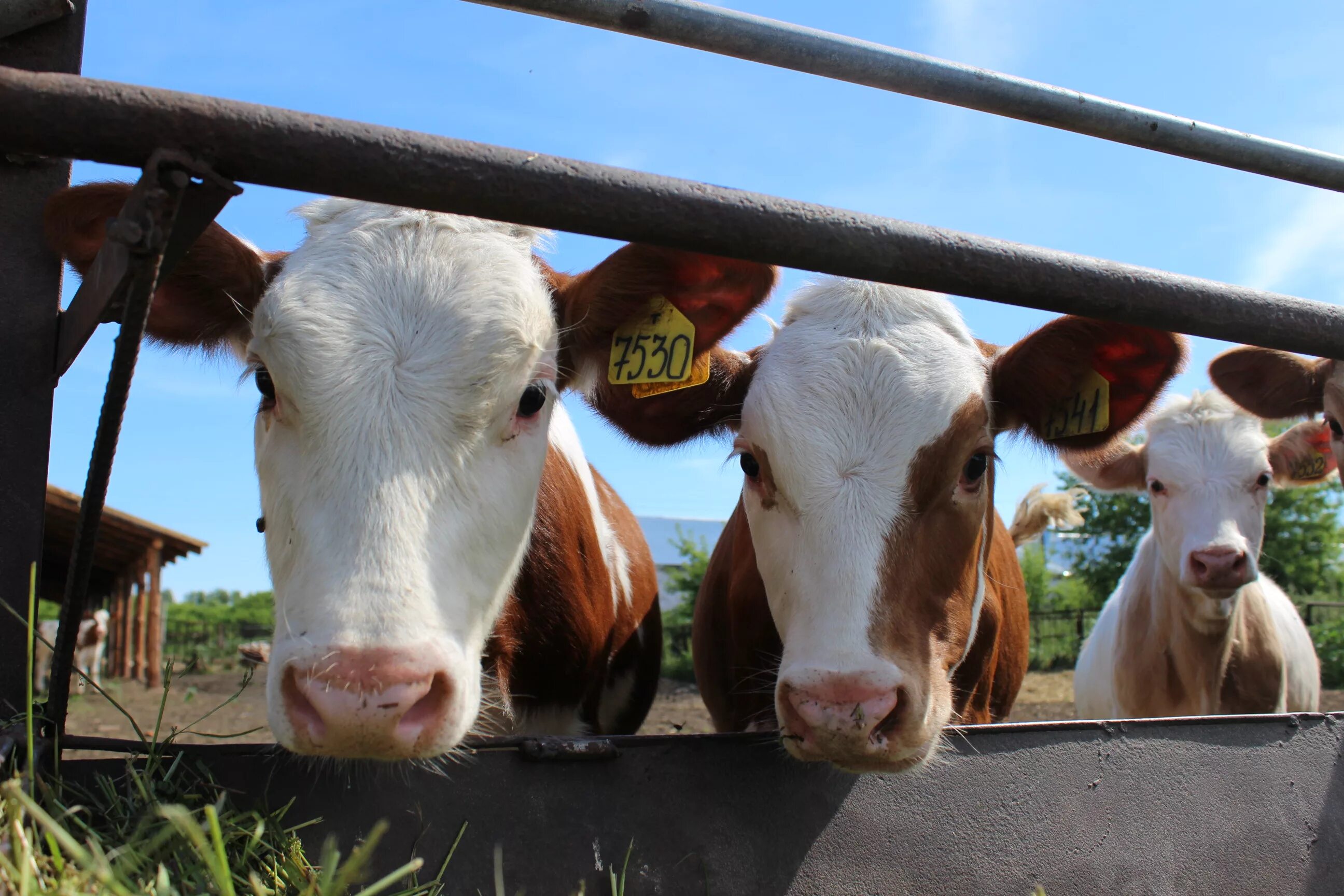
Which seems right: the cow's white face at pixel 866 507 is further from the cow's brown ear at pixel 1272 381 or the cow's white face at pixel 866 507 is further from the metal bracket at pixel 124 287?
the cow's brown ear at pixel 1272 381

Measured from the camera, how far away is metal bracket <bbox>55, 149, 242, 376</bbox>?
3.88ft

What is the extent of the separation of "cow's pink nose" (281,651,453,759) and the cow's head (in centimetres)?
408

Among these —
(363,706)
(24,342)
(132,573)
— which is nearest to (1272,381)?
(363,706)

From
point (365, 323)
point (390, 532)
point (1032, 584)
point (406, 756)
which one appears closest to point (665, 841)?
point (406, 756)

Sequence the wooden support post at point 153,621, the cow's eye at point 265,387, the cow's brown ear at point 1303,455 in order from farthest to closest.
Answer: the wooden support post at point 153,621, the cow's brown ear at point 1303,455, the cow's eye at point 265,387

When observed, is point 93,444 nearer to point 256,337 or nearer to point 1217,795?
point 256,337

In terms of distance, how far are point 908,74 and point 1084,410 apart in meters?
1.23

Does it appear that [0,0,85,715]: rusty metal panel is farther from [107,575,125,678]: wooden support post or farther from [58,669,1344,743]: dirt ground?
[107,575,125,678]: wooden support post

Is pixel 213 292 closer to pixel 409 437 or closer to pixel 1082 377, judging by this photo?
pixel 409 437

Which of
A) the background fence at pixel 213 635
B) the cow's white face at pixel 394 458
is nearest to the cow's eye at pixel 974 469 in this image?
the cow's white face at pixel 394 458

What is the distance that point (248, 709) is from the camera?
13.9 m

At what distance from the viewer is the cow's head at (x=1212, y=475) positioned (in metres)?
4.79

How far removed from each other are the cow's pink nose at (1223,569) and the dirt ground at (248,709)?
4.22m

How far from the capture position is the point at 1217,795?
6.59ft
